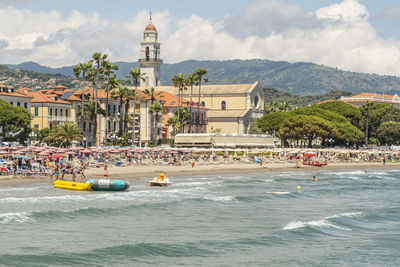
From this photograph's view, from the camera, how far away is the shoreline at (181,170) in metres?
53.6

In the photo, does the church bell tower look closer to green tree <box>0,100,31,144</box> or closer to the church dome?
the church dome

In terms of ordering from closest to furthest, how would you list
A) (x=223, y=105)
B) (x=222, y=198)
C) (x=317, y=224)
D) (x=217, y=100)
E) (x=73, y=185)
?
(x=317, y=224) → (x=222, y=198) → (x=73, y=185) → (x=223, y=105) → (x=217, y=100)

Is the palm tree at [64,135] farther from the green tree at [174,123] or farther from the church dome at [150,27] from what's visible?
the church dome at [150,27]

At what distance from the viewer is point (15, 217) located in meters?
34.8

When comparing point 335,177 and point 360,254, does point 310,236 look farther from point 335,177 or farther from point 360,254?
point 335,177

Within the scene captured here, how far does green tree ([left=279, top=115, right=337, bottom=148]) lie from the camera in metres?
117

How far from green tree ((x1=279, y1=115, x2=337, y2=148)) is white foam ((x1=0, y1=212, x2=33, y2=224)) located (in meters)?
85.8

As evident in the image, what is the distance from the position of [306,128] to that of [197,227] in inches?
3346

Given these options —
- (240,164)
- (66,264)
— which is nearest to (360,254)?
(66,264)

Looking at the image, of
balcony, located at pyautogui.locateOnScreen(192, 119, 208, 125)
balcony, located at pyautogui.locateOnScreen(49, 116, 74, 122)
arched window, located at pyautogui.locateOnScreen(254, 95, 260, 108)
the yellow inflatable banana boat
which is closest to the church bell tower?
balcony, located at pyautogui.locateOnScreen(192, 119, 208, 125)

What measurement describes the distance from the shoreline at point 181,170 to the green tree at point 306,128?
17685 millimetres

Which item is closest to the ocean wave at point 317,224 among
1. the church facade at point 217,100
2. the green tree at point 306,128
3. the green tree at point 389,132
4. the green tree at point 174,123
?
the green tree at point 174,123

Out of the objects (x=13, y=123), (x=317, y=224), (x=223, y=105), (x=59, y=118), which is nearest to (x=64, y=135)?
(x=13, y=123)

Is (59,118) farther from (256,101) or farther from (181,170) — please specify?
(256,101)
